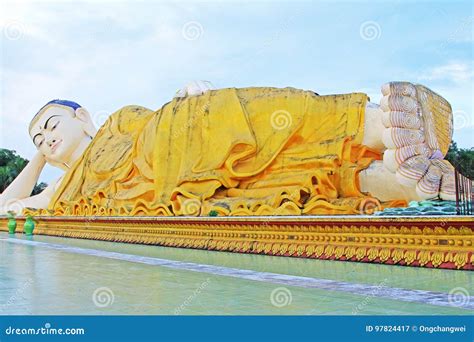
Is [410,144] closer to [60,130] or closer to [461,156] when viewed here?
[60,130]

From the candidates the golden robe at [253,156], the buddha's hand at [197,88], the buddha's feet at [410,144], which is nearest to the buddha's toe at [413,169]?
the buddha's feet at [410,144]

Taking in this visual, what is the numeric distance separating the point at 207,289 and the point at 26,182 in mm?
15667

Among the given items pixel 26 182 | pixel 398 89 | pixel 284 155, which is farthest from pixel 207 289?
pixel 26 182

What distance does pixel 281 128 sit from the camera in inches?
399

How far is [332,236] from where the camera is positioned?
6.77 metres

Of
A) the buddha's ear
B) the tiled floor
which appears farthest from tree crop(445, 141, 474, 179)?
the tiled floor

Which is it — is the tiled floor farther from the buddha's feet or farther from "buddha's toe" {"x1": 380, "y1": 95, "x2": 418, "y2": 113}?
"buddha's toe" {"x1": 380, "y1": 95, "x2": 418, "y2": 113}

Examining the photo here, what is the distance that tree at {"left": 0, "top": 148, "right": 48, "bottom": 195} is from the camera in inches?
1343

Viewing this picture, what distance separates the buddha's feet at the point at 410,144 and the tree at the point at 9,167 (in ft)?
96.8

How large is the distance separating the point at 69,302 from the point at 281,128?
6.63m

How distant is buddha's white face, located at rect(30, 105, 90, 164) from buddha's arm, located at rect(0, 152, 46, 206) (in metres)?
1.39
